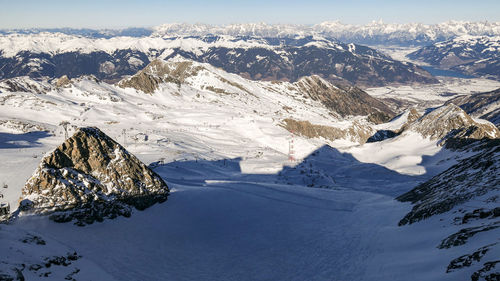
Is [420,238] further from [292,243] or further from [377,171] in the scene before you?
[377,171]

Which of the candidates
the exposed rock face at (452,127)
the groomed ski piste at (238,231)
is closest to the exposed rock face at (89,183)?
the groomed ski piste at (238,231)

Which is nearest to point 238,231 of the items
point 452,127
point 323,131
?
point 452,127

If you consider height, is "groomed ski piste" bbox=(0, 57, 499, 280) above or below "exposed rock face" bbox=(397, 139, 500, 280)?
below

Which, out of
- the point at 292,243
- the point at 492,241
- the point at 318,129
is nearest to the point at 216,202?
the point at 292,243

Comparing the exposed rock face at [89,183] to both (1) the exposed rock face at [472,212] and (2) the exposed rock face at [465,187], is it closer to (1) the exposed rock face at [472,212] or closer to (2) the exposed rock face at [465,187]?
(1) the exposed rock face at [472,212]

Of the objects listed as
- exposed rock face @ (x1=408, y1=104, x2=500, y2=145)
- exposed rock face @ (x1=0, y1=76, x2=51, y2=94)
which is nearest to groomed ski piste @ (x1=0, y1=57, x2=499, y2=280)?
exposed rock face @ (x1=408, y1=104, x2=500, y2=145)

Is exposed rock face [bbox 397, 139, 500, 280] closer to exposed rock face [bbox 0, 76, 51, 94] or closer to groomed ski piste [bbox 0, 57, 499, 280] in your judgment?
groomed ski piste [bbox 0, 57, 499, 280]

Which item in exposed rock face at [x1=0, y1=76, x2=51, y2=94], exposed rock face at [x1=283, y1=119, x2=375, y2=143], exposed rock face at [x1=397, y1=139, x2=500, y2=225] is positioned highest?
exposed rock face at [x1=0, y1=76, x2=51, y2=94]
